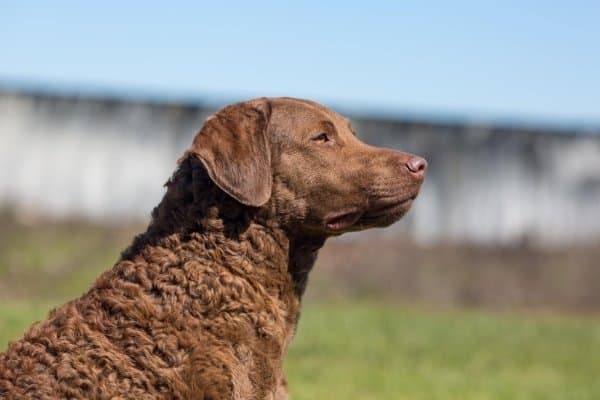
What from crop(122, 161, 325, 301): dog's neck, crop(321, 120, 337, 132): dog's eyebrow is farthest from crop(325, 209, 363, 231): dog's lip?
crop(321, 120, 337, 132): dog's eyebrow

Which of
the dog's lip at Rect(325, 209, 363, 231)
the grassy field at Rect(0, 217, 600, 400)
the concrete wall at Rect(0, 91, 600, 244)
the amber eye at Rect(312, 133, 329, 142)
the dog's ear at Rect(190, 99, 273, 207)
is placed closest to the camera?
the dog's ear at Rect(190, 99, 273, 207)

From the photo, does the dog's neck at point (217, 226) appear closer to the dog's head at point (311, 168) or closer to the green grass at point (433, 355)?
the dog's head at point (311, 168)

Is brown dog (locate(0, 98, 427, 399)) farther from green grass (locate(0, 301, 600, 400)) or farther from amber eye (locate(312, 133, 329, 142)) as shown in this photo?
green grass (locate(0, 301, 600, 400))

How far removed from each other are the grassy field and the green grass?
0.05 feet

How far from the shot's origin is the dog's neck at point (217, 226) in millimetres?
5000

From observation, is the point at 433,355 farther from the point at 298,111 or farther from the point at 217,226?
the point at 217,226

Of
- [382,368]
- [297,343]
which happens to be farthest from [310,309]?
[382,368]

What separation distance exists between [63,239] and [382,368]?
11991 millimetres

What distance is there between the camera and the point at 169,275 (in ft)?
15.9

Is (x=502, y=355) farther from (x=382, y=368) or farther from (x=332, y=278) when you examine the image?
(x=332, y=278)

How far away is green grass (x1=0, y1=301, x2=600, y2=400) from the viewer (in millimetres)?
10570

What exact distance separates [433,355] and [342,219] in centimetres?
933

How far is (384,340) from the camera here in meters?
15.1

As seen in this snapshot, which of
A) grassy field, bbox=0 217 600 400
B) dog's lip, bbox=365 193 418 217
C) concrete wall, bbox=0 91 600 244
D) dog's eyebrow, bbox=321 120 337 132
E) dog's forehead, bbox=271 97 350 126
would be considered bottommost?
grassy field, bbox=0 217 600 400
